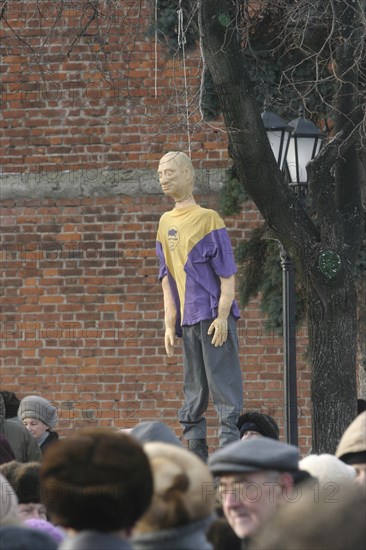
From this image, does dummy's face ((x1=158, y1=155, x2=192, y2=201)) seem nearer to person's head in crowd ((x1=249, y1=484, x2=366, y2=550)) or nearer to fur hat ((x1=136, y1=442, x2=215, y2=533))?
fur hat ((x1=136, y1=442, x2=215, y2=533))

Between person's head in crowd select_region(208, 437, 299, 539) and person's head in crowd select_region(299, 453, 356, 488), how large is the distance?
0.30 metres

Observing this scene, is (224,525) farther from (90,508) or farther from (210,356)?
(210,356)

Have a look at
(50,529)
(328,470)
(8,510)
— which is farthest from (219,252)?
(8,510)

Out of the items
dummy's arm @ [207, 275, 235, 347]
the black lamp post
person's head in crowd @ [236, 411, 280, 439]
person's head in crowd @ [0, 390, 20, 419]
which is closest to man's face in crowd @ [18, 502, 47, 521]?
person's head in crowd @ [236, 411, 280, 439]

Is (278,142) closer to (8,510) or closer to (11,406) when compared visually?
(11,406)

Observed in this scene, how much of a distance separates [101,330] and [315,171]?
12.7 ft

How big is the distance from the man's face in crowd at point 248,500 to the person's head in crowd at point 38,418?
4214mm

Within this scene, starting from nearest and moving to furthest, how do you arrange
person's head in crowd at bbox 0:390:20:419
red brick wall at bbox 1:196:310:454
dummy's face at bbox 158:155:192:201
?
dummy's face at bbox 158:155:192:201 < person's head in crowd at bbox 0:390:20:419 < red brick wall at bbox 1:196:310:454

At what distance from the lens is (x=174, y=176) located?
7.39 meters

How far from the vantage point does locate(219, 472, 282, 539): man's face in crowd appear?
3674mm

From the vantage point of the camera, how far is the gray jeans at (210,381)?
285 inches

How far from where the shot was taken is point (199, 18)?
8164 mm

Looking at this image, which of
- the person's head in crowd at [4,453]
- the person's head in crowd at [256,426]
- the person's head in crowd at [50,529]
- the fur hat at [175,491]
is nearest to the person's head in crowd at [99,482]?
the fur hat at [175,491]

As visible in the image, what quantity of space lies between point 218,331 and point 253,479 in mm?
3494
